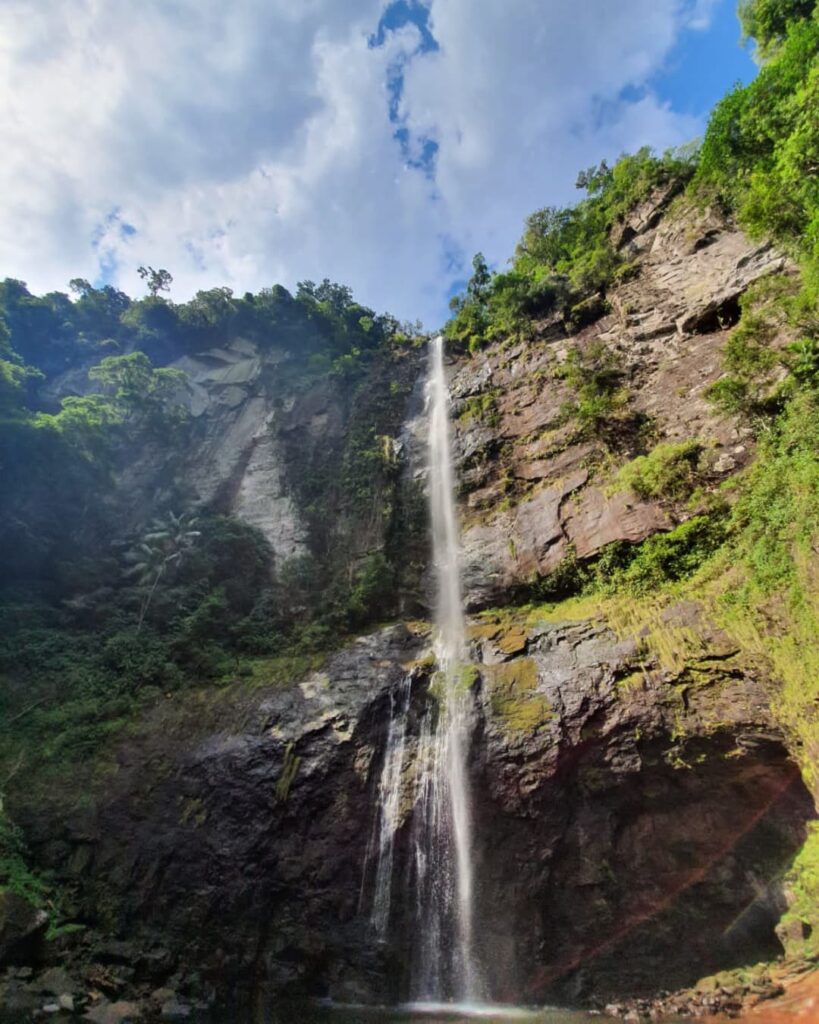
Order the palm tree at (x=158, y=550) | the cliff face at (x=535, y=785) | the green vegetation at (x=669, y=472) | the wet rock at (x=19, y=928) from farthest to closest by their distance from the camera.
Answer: the palm tree at (x=158, y=550) → the green vegetation at (x=669, y=472) → the cliff face at (x=535, y=785) → the wet rock at (x=19, y=928)

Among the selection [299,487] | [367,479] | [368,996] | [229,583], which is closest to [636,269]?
[367,479]

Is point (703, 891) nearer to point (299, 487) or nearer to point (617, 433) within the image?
point (617, 433)

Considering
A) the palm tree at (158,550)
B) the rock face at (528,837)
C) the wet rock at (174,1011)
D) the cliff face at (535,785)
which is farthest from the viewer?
the palm tree at (158,550)

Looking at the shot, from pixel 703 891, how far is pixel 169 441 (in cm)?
2554

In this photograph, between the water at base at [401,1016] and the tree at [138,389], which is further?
the tree at [138,389]

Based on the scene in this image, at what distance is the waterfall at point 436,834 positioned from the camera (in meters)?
10.4

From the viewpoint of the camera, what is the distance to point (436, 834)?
11.3m

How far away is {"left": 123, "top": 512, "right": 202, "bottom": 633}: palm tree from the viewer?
19234 millimetres

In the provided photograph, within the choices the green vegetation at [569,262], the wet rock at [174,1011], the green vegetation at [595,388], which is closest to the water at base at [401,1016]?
the wet rock at [174,1011]

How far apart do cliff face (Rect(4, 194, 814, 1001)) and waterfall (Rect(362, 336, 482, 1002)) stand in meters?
0.22

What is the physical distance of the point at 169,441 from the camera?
2491cm

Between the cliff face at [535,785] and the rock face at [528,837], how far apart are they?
4cm

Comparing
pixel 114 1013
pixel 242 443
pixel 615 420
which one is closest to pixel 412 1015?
pixel 114 1013

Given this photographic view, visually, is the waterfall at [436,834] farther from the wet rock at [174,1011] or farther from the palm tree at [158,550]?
the palm tree at [158,550]
